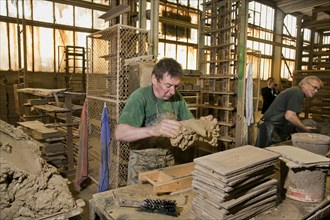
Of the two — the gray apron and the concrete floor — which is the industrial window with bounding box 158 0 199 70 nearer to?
the concrete floor

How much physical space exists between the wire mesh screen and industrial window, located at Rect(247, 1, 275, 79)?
13102 mm

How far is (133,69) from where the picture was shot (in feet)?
12.0

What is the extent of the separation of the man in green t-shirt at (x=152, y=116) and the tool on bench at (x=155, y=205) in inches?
20.7

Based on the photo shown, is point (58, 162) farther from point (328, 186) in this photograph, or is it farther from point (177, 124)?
point (328, 186)

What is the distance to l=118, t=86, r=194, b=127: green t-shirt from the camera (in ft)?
7.20

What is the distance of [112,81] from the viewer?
414 centimetres

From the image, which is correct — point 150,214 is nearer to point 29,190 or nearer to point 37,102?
point 29,190

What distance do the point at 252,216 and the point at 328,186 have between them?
1.20 m

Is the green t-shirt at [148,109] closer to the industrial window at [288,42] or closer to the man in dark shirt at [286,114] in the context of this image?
the man in dark shirt at [286,114]

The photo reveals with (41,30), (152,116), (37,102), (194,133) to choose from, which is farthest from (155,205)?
(41,30)

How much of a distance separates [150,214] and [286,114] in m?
3.29

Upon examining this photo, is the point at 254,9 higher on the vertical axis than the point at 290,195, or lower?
higher

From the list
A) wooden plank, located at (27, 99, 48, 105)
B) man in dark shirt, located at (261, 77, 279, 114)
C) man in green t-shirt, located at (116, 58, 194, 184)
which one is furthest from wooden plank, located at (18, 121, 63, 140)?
man in dark shirt, located at (261, 77, 279, 114)

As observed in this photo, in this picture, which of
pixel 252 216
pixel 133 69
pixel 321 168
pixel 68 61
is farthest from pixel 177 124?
pixel 68 61
